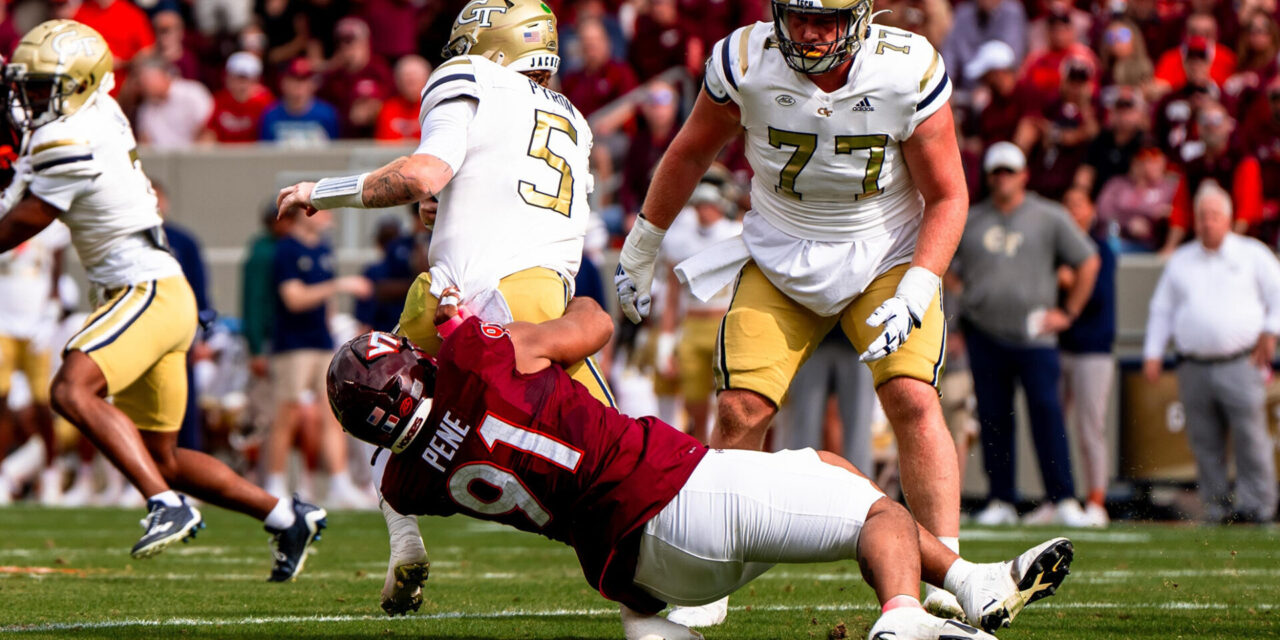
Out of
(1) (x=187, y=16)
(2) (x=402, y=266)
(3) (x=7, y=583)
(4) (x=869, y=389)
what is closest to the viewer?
(3) (x=7, y=583)

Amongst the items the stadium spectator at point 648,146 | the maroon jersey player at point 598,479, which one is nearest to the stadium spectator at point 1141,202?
the stadium spectator at point 648,146

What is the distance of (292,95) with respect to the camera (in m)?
15.2

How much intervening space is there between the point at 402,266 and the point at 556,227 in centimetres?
762

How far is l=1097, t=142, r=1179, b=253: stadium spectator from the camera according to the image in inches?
488

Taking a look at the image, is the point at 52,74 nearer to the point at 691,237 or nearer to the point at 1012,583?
the point at 1012,583

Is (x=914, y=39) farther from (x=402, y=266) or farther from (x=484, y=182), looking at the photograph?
(x=402, y=266)

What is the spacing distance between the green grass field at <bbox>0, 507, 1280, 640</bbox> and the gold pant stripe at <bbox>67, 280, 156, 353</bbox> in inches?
35.6

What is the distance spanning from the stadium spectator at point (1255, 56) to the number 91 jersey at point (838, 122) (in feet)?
26.9

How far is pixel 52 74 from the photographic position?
22.6 ft

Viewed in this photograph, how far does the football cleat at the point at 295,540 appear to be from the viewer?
21.7 feet

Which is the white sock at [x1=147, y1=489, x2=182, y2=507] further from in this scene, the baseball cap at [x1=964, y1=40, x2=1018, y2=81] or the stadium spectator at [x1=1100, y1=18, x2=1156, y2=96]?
the stadium spectator at [x1=1100, y1=18, x2=1156, y2=96]

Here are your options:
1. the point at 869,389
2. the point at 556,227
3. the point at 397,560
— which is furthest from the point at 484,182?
the point at 869,389

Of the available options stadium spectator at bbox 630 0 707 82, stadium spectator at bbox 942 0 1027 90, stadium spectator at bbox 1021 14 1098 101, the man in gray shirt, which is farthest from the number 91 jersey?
stadium spectator at bbox 630 0 707 82

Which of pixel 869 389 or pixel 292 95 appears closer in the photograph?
pixel 869 389
